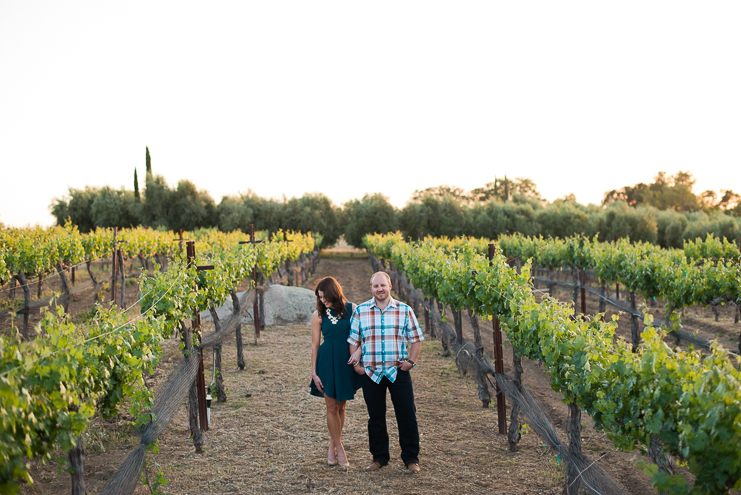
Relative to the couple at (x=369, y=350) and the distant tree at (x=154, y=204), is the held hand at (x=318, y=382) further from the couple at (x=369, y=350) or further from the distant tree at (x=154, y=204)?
the distant tree at (x=154, y=204)

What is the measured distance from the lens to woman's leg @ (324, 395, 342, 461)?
4.56 meters

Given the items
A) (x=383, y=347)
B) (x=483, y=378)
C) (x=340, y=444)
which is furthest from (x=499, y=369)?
(x=340, y=444)

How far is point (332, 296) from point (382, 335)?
57cm

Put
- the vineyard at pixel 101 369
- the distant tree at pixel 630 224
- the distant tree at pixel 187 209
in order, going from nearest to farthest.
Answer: the vineyard at pixel 101 369 → the distant tree at pixel 630 224 → the distant tree at pixel 187 209

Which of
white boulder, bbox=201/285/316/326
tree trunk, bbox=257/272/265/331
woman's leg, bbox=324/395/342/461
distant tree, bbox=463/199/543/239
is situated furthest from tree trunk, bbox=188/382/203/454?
distant tree, bbox=463/199/543/239

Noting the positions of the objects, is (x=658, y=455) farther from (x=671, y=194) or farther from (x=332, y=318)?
(x=671, y=194)

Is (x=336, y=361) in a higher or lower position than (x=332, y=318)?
lower

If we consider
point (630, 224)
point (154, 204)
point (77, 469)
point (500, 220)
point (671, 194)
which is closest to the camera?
point (77, 469)

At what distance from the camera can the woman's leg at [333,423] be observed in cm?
456

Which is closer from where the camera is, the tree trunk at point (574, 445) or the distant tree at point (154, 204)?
the tree trunk at point (574, 445)

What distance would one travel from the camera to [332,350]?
4.50 meters

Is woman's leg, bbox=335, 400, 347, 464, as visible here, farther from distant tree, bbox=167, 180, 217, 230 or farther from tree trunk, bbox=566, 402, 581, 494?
distant tree, bbox=167, 180, 217, 230

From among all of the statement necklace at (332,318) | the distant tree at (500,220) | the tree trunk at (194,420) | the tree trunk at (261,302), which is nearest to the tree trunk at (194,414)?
the tree trunk at (194,420)

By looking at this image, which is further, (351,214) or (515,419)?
(351,214)
